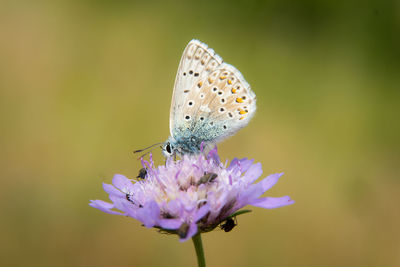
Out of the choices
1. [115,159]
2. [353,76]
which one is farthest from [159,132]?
[353,76]

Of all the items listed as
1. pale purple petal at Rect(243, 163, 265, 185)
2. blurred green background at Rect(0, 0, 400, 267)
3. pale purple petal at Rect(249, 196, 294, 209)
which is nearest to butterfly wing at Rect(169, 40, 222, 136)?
pale purple petal at Rect(243, 163, 265, 185)

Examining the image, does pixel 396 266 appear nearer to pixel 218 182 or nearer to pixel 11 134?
pixel 218 182

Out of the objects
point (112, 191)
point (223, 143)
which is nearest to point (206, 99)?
point (112, 191)

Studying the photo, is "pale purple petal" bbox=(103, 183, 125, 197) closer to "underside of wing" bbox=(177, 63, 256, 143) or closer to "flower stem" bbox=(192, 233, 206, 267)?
"underside of wing" bbox=(177, 63, 256, 143)

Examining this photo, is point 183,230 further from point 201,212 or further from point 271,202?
point 271,202

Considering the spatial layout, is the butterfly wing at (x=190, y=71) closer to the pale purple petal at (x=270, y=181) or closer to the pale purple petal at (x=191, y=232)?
the pale purple petal at (x=270, y=181)

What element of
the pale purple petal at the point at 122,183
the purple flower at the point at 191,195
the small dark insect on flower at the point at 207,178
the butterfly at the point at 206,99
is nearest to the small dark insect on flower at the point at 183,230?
the purple flower at the point at 191,195

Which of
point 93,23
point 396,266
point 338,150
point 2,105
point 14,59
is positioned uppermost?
point 93,23
